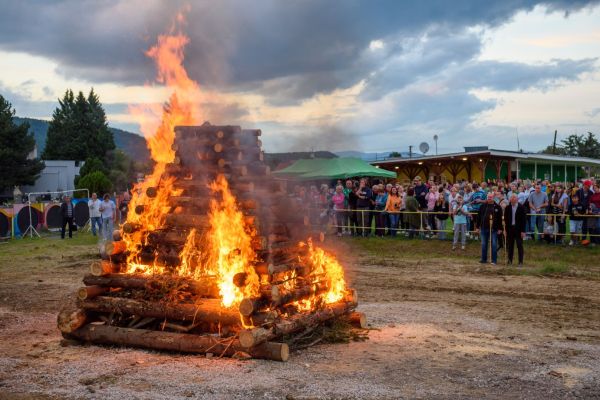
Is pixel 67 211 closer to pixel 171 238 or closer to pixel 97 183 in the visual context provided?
pixel 97 183

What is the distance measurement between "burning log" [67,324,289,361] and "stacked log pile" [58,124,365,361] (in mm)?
14

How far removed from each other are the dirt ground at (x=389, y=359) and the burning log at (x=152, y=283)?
0.96 meters

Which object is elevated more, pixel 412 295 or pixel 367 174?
pixel 367 174

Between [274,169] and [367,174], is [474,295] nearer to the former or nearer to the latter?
[274,169]

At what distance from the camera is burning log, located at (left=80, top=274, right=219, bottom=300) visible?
30.5 ft

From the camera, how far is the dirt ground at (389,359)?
7.54 meters

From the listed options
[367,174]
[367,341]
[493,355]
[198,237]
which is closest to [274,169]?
[198,237]

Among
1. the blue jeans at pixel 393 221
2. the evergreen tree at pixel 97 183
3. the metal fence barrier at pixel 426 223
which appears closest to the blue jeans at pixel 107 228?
the metal fence barrier at pixel 426 223

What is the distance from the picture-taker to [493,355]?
29.8 ft

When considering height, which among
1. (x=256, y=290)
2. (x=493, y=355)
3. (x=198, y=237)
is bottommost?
(x=493, y=355)

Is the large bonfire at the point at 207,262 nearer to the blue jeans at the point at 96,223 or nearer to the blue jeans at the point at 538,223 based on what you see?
the blue jeans at the point at 538,223

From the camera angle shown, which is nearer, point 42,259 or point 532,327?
point 532,327

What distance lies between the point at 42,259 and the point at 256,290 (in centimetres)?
1473

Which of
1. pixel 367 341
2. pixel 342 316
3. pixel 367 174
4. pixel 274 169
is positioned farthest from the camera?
pixel 367 174
